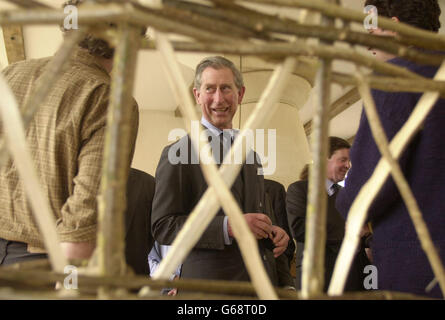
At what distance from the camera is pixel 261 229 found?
1321 mm

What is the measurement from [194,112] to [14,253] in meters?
0.68

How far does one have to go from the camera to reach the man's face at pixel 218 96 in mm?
1545

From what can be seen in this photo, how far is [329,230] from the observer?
2057mm

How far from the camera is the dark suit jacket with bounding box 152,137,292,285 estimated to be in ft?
4.26

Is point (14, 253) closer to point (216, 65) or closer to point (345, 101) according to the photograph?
point (216, 65)

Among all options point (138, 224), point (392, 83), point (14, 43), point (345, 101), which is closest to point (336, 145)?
point (138, 224)

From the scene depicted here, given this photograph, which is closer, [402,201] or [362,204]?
[362,204]

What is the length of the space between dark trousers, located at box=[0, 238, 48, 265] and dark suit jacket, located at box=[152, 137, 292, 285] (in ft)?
1.28

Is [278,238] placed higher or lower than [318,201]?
higher

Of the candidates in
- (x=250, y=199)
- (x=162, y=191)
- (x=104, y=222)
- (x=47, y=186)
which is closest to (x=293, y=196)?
(x=250, y=199)

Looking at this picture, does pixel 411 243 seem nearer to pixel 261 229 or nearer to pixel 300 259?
pixel 261 229

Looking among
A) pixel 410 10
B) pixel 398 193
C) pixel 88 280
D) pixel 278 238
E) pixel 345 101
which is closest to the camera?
pixel 88 280

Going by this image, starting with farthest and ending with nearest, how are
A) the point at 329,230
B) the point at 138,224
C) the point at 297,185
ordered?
the point at 297,185
the point at 329,230
the point at 138,224

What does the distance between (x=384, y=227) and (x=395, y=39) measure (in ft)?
1.62
